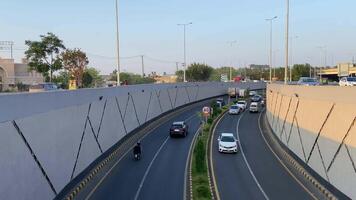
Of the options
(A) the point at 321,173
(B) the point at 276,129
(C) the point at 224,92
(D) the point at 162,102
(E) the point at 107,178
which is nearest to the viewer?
(A) the point at 321,173

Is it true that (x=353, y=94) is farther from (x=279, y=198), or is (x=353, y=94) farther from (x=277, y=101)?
A: (x=277, y=101)

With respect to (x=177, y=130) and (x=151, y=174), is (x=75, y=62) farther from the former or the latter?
(x=151, y=174)

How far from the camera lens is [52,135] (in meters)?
20.7

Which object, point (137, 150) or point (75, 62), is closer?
point (137, 150)

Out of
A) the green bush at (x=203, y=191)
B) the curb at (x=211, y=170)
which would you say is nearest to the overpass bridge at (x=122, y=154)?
the curb at (x=211, y=170)

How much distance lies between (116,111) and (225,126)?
17.3 m

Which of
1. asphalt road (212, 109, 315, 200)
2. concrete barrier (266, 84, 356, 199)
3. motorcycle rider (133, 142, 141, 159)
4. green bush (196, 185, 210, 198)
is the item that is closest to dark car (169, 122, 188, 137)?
asphalt road (212, 109, 315, 200)

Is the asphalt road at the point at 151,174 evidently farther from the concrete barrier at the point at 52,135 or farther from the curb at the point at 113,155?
the concrete barrier at the point at 52,135

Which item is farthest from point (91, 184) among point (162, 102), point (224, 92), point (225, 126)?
point (224, 92)

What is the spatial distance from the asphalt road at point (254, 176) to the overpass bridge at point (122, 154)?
0.06 meters

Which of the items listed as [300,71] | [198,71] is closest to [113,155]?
[198,71]

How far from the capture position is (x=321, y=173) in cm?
2355

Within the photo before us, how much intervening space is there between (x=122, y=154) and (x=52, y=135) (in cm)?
1300

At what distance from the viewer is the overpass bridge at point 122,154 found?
17453 mm
